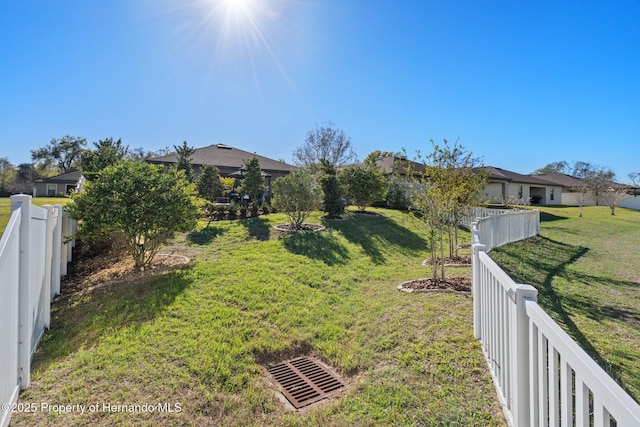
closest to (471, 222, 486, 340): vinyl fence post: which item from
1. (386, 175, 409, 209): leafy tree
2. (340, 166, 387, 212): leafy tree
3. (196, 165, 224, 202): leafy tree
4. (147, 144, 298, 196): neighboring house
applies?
(340, 166, 387, 212): leafy tree

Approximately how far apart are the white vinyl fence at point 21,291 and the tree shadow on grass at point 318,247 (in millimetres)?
4998

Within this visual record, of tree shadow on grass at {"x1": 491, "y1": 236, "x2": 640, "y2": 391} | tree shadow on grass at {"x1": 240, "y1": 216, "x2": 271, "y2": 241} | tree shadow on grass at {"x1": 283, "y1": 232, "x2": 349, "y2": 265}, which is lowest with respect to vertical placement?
tree shadow on grass at {"x1": 491, "y1": 236, "x2": 640, "y2": 391}

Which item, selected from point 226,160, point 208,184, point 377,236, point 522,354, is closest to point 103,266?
point 522,354

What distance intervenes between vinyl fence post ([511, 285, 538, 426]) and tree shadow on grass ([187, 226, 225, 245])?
7.58 m

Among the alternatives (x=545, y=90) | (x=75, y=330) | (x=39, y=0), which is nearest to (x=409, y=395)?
(x=75, y=330)

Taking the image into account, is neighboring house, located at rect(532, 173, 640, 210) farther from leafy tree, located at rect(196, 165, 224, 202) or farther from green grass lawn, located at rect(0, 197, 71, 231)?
green grass lawn, located at rect(0, 197, 71, 231)

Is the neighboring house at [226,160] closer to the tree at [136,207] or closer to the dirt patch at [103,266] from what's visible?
the dirt patch at [103,266]

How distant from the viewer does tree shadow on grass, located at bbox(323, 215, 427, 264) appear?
953 centimetres

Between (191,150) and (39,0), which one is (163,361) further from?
(191,150)

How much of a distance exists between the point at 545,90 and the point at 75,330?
60.1 feet

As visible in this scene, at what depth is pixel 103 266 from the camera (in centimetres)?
682

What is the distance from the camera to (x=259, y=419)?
2.75 metres

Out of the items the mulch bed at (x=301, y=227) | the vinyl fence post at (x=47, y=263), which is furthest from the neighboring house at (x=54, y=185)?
the vinyl fence post at (x=47, y=263)

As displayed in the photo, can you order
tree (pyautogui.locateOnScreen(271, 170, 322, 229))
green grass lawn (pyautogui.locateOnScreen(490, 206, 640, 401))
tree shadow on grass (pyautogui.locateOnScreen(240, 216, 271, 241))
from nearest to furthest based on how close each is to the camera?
1. green grass lawn (pyautogui.locateOnScreen(490, 206, 640, 401))
2. tree shadow on grass (pyautogui.locateOnScreen(240, 216, 271, 241))
3. tree (pyautogui.locateOnScreen(271, 170, 322, 229))
